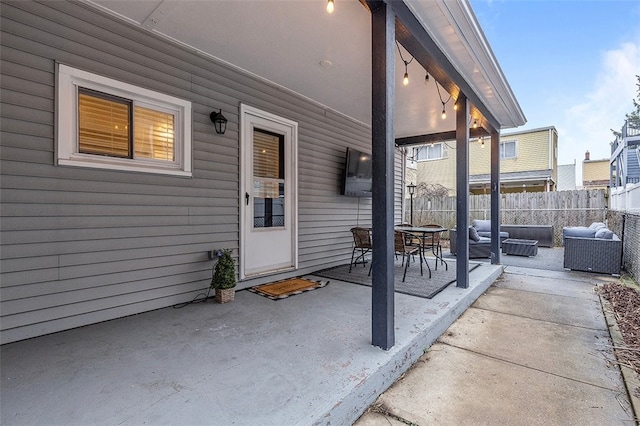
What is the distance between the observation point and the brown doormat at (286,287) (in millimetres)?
3496

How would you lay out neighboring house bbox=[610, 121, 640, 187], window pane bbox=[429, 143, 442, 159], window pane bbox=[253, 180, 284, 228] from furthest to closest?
window pane bbox=[429, 143, 442, 159]
neighboring house bbox=[610, 121, 640, 187]
window pane bbox=[253, 180, 284, 228]

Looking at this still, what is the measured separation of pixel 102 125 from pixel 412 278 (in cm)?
415

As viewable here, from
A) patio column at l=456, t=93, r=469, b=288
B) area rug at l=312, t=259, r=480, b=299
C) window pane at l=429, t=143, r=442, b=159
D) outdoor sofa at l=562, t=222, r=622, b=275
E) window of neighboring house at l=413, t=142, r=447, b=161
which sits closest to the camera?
area rug at l=312, t=259, r=480, b=299

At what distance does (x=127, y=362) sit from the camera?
6.28 feet

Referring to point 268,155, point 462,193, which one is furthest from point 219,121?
point 462,193

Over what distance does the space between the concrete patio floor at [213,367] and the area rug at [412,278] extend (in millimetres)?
662

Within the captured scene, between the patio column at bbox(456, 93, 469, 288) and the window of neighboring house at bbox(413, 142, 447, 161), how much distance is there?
11893mm

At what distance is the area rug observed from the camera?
361 cm

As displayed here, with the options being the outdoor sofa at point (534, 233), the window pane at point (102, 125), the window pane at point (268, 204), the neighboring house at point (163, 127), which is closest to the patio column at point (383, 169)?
the neighboring house at point (163, 127)

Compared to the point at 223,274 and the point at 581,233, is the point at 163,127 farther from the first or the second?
the point at 581,233

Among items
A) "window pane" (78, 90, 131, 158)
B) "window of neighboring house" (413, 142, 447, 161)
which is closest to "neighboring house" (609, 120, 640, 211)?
"window of neighboring house" (413, 142, 447, 161)

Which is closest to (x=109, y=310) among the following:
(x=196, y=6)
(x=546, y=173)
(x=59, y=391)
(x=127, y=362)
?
(x=127, y=362)

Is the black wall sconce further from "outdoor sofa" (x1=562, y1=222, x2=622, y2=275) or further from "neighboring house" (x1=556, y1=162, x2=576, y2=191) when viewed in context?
"neighboring house" (x1=556, y1=162, x2=576, y2=191)

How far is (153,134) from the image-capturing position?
305cm
